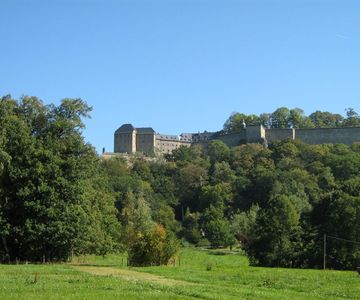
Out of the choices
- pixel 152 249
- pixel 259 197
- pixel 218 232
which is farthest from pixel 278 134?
pixel 152 249

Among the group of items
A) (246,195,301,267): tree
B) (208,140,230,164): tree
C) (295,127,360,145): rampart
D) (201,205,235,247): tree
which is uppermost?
(295,127,360,145): rampart

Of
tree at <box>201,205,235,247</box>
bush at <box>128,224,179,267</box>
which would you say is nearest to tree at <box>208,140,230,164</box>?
tree at <box>201,205,235,247</box>

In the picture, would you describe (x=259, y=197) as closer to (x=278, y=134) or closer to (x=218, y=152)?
(x=218, y=152)

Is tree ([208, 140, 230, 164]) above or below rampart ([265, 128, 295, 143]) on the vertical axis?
below

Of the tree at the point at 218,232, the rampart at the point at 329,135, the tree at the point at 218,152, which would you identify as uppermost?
the rampart at the point at 329,135

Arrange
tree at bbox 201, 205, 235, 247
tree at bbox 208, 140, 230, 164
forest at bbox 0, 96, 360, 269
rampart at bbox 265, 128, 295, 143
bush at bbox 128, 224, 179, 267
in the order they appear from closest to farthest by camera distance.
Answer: bush at bbox 128, 224, 179, 267
forest at bbox 0, 96, 360, 269
tree at bbox 201, 205, 235, 247
tree at bbox 208, 140, 230, 164
rampart at bbox 265, 128, 295, 143

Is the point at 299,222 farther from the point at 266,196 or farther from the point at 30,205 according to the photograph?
the point at 266,196

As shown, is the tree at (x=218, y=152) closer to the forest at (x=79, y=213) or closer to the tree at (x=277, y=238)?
the forest at (x=79, y=213)

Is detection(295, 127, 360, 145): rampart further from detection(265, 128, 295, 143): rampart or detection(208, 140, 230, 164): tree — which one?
detection(208, 140, 230, 164): tree

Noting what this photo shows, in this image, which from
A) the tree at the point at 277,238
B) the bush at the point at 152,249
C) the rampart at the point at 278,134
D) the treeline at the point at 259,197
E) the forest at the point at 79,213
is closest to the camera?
the bush at the point at 152,249

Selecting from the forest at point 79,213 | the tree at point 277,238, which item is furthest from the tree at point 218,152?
the tree at point 277,238

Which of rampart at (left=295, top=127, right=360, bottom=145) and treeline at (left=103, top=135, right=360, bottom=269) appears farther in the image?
rampart at (left=295, top=127, right=360, bottom=145)

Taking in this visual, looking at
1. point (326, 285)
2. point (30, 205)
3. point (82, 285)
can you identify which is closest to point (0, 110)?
point (30, 205)

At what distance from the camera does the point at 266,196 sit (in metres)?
130
